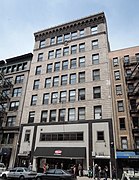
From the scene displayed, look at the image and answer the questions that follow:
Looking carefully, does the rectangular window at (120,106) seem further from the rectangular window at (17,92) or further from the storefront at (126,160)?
the rectangular window at (17,92)

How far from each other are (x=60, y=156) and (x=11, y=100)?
18.4 m

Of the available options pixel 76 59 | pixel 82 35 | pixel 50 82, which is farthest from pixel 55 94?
pixel 82 35

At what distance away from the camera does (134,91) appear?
1260 inches

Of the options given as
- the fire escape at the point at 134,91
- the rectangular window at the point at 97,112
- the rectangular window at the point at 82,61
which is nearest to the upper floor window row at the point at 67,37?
the rectangular window at the point at 82,61

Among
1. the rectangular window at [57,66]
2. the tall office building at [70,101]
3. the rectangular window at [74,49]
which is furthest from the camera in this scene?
the rectangular window at [74,49]

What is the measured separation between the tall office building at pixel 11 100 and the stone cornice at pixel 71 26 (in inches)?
281

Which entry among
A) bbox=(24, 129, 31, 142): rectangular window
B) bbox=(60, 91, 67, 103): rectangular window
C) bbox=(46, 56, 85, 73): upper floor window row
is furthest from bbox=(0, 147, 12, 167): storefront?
bbox=(46, 56, 85, 73): upper floor window row

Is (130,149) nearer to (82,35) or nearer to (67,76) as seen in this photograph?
(67,76)

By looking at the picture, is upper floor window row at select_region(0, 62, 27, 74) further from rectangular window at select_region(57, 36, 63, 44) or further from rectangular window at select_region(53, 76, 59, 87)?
rectangular window at select_region(57, 36, 63, 44)

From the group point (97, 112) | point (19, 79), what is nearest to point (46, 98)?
point (19, 79)

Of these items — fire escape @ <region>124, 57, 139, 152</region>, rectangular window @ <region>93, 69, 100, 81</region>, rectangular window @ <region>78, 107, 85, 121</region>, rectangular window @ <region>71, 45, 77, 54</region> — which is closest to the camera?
fire escape @ <region>124, 57, 139, 152</region>

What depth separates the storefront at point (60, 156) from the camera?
87.3 ft

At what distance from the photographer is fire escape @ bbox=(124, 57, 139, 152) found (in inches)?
1130

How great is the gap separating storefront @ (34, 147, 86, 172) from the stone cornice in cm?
2849
